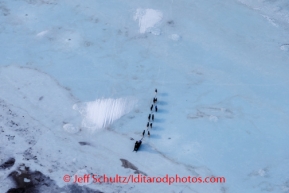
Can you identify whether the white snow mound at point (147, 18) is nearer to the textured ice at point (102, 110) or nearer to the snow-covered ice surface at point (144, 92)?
the snow-covered ice surface at point (144, 92)

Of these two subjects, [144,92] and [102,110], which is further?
[144,92]

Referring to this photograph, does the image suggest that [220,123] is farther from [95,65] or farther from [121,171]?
[95,65]

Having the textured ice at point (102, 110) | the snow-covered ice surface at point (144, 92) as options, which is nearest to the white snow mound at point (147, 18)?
the snow-covered ice surface at point (144, 92)

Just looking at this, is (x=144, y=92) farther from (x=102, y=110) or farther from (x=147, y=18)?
(x=147, y=18)

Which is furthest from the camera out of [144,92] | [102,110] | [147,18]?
[147,18]

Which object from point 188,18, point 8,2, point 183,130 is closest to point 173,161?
point 183,130

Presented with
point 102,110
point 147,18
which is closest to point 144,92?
point 102,110

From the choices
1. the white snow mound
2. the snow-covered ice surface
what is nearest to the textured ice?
the snow-covered ice surface

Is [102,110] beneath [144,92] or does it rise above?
beneath

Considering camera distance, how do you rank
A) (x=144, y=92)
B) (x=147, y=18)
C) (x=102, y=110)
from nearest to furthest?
(x=102, y=110) → (x=144, y=92) → (x=147, y=18)
